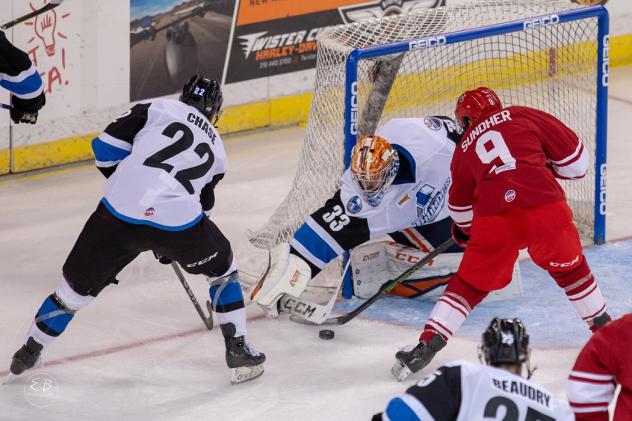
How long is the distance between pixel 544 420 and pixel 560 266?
178 cm

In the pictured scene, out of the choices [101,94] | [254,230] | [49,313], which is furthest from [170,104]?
[101,94]

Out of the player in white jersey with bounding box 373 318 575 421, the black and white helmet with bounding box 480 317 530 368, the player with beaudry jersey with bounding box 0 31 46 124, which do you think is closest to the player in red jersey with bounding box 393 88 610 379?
the black and white helmet with bounding box 480 317 530 368

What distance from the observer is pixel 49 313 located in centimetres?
475

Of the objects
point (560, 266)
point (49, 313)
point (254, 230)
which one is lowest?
point (254, 230)

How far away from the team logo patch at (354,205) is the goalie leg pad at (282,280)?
27cm

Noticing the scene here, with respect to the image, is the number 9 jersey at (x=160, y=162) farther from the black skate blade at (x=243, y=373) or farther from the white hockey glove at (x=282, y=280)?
the white hockey glove at (x=282, y=280)

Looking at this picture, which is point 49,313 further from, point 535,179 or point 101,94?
point 101,94

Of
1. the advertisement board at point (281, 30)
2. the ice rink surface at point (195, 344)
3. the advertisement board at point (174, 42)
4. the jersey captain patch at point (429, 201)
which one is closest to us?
the ice rink surface at point (195, 344)

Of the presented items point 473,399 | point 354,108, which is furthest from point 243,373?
point 473,399

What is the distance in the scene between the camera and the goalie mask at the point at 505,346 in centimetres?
309

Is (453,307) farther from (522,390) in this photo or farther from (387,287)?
(522,390)

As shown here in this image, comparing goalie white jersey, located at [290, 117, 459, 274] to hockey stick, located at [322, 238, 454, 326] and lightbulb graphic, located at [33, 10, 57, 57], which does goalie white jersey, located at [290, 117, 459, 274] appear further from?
lightbulb graphic, located at [33, 10, 57, 57]

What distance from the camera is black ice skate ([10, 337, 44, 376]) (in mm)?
4805

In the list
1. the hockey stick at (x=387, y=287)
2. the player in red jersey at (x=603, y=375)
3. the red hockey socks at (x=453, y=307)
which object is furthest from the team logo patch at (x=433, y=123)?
the player in red jersey at (x=603, y=375)
